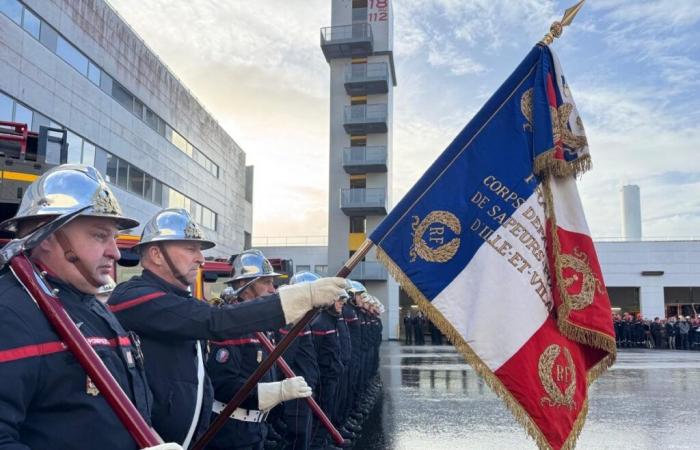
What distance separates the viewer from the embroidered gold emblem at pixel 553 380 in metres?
3.66

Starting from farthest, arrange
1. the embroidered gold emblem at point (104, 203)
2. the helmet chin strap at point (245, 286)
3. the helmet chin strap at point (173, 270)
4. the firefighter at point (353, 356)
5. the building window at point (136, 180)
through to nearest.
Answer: the building window at point (136, 180)
the firefighter at point (353, 356)
the helmet chin strap at point (245, 286)
the helmet chin strap at point (173, 270)
the embroidered gold emblem at point (104, 203)

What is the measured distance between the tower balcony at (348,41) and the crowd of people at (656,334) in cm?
2116

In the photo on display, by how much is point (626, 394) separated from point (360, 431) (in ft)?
22.3

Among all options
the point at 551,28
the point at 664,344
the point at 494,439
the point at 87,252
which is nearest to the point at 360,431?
the point at 494,439

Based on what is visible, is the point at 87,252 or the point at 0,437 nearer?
the point at 0,437

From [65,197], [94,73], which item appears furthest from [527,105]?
[94,73]

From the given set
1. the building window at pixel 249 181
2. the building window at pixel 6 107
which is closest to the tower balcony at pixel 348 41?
the building window at pixel 249 181

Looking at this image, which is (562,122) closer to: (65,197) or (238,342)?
(238,342)

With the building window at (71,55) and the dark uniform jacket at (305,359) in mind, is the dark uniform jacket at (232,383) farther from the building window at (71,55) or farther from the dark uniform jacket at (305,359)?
the building window at (71,55)

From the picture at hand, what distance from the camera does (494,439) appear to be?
25.6 feet

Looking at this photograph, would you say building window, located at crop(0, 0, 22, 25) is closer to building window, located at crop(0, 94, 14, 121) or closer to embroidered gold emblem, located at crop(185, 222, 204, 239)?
building window, located at crop(0, 94, 14, 121)

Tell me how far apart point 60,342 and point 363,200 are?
111 feet

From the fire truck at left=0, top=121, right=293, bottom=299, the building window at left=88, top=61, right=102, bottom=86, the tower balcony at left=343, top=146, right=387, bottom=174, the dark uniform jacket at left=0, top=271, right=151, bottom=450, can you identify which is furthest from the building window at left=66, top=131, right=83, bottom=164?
the dark uniform jacket at left=0, top=271, right=151, bottom=450

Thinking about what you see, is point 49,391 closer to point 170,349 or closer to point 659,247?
point 170,349
